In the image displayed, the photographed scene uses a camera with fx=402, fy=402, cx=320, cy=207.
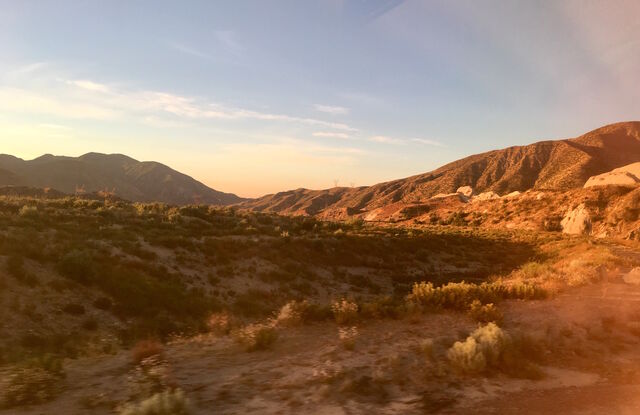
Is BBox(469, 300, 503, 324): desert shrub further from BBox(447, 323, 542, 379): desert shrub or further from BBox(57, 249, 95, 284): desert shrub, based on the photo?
BBox(57, 249, 95, 284): desert shrub

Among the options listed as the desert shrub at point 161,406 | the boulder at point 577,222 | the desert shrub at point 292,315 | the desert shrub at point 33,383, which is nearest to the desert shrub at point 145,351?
the desert shrub at point 33,383

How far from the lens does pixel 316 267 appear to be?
2755 cm

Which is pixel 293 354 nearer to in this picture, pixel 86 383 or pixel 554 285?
pixel 86 383

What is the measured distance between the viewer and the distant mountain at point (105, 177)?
422ft

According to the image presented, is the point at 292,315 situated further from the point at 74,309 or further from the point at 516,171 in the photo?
the point at 516,171

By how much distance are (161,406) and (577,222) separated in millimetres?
56429

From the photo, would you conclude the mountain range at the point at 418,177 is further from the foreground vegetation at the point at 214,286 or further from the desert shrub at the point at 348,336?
the desert shrub at the point at 348,336

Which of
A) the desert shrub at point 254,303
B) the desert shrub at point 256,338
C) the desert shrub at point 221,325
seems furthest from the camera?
the desert shrub at point 254,303

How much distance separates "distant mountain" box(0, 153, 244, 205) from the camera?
12850 cm

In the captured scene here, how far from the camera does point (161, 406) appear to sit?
539 centimetres

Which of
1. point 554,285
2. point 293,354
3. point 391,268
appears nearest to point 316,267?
point 391,268

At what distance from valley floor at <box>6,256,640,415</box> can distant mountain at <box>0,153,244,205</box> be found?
11562cm

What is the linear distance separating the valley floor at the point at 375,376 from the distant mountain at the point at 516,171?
312 feet

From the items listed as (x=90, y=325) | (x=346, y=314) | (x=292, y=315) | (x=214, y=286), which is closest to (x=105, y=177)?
(x=214, y=286)
